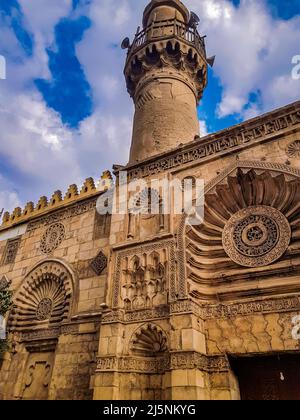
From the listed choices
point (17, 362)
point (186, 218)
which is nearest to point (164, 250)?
point (186, 218)

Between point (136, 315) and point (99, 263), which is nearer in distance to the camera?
point (136, 315)

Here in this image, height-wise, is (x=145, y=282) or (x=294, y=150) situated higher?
(x=294, y=150)

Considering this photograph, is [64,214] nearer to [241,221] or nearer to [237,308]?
[241,221]

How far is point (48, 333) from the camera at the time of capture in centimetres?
753

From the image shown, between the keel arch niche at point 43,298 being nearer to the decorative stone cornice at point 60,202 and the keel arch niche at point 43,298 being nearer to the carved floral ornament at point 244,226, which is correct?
the decorative stone cornice at point 60,202

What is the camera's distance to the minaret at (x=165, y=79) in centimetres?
977

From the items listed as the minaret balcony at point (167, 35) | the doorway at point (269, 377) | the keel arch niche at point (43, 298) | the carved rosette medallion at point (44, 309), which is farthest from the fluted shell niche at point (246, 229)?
the minaret balcony at point (167, 35)

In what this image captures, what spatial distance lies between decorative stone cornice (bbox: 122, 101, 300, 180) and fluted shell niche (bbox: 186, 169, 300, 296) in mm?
738

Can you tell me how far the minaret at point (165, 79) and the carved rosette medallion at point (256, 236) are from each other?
364 cm

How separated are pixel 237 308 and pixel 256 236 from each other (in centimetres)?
139

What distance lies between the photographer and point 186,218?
637 cm

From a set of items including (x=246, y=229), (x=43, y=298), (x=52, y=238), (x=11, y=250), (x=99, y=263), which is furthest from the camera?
(x=11, y=250)

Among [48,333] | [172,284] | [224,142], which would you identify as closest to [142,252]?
[172,284]
